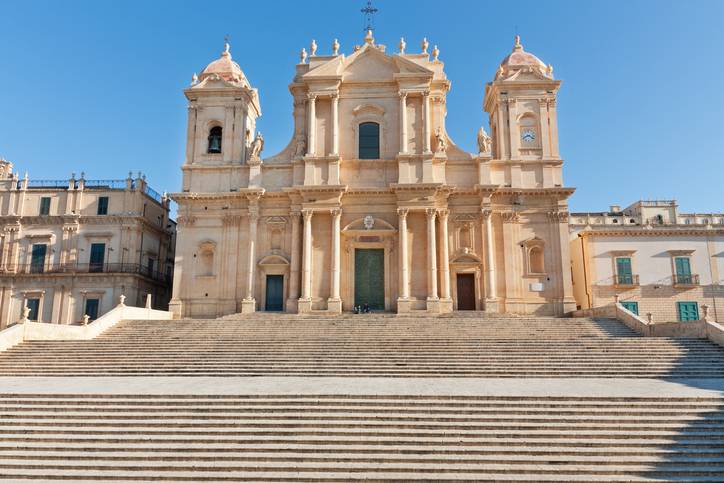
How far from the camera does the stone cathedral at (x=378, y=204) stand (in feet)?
93.5

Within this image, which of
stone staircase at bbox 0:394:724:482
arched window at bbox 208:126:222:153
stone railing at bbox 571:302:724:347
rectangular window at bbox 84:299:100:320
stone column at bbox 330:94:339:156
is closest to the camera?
stone staircase at bbox 0:394:724:482

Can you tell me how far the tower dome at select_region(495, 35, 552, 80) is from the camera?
31.2 m

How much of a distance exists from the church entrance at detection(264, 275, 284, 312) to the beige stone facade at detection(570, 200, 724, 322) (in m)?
17.8

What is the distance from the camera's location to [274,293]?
29.5 metres

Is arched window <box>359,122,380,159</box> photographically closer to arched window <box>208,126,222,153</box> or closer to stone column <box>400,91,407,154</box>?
stone column <box>400,91,407,154</box>

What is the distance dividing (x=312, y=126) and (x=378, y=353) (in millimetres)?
15301

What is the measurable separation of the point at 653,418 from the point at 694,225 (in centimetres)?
2665

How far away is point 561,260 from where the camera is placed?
28422 mm

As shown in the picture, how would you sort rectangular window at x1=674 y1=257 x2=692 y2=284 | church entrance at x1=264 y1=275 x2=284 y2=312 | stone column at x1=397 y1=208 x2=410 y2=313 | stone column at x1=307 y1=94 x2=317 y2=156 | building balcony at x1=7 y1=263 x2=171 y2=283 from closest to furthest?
stone column at x1=397 y1=208 x2=410 y2=313, church entrance at x1=264 y1=275 x2=284 y2=312, stone column at x1=307 y1=94 x2=317 y2=156, rectangular window at x1=674 y1=257 x2=692 y2=284, building balcony at x1=7 y1=263 x2=171 y2=283

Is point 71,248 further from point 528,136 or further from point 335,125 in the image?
point 528,136

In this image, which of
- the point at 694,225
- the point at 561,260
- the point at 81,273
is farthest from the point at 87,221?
the point at 694,225

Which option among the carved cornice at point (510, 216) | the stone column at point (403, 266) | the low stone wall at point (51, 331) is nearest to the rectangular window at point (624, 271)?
the carved cornice at point (510, 216)

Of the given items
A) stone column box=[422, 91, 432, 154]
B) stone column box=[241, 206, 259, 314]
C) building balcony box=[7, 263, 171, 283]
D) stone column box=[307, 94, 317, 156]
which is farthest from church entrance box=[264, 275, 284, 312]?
stone column box=[422, 91, 432, 154]

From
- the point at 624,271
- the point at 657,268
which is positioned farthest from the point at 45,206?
the point at 657,268
